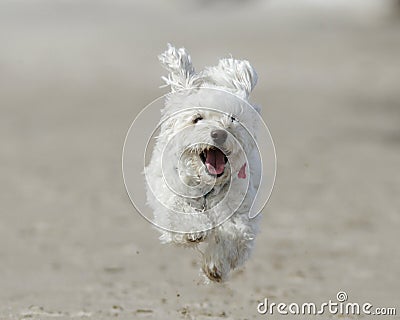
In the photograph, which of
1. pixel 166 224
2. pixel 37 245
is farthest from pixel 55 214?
pixel 166 224

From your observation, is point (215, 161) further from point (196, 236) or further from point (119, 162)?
point (119, 162)

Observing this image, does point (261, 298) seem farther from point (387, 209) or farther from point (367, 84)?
point (367, 84)

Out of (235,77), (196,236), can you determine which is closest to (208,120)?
(235,77)

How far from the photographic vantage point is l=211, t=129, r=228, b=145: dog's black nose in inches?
230

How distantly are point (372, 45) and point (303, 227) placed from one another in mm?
17766

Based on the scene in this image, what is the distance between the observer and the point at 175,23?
122ft

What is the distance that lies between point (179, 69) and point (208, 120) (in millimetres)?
568

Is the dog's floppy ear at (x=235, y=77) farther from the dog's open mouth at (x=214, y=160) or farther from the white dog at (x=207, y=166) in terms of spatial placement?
the dog's open mouth at (x=214, y=160)

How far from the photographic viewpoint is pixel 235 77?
6379mm

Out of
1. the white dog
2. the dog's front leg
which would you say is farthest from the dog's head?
the dog's front leg

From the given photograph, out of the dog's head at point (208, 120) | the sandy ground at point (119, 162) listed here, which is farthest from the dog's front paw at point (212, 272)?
the sandy ground at point (119, 162)

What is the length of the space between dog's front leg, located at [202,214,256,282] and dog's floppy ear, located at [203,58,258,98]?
3.00 ft

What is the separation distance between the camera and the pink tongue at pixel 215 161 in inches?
235

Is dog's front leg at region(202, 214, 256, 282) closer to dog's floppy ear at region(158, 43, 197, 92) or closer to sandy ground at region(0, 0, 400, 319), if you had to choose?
dog's floppy ear at region(158, 43, 197, 92)
